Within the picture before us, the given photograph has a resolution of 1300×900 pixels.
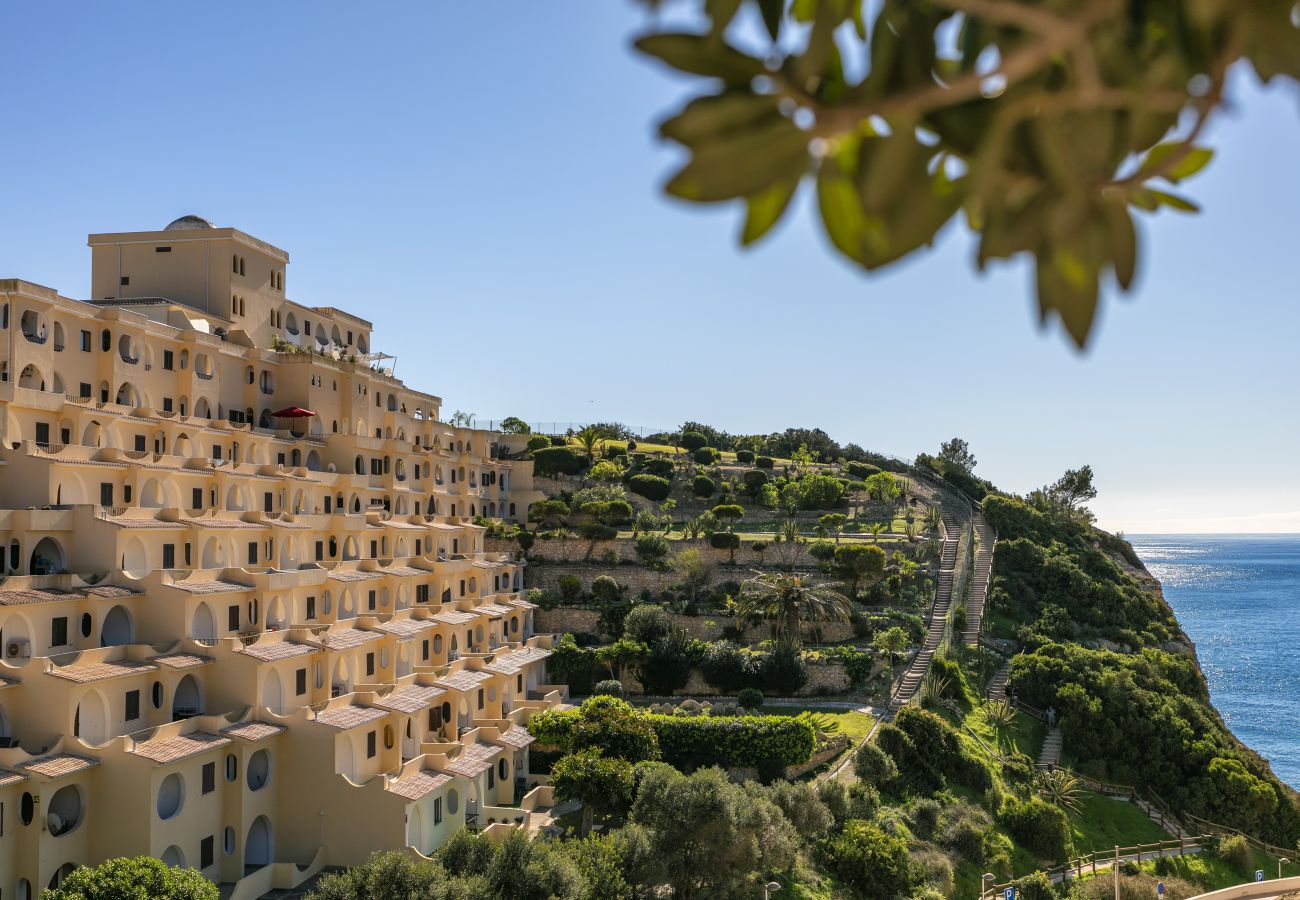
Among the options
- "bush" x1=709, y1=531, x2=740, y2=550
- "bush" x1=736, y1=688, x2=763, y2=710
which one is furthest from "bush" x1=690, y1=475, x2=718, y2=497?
"bush" x1=736, y1=688, x2=763, y2=710

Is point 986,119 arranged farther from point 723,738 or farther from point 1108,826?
point 1108,826

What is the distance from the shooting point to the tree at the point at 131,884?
19.9 meters

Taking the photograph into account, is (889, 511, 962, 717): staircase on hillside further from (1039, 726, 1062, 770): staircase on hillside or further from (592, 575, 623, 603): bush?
(592, 575, 623, 603): bush

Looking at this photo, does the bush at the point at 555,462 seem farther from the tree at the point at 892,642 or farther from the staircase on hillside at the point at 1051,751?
the staircase on hillside at the point at 1051,751

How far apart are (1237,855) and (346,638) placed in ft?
110

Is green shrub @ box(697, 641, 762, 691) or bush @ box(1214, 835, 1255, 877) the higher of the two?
green shrub @ box(697, 641, 762, 691)

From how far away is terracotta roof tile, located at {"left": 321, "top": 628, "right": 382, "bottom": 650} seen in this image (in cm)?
3094

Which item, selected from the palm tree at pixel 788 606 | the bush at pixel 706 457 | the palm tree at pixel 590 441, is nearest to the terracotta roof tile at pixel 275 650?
the palm tree at pixel 788 606

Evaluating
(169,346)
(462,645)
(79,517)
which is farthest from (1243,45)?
(462,645)

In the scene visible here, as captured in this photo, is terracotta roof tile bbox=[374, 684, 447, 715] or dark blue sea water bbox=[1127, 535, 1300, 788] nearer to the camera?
terracotta roof tile bbox=[374, 684, 447, 715]

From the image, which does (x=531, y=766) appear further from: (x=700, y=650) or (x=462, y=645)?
(x=700, y=650)

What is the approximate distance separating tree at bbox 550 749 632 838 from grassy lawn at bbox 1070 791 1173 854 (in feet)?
56.9

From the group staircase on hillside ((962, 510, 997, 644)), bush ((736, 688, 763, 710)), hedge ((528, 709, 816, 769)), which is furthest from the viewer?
staircase on hillside ((962, 510, 997, 644))

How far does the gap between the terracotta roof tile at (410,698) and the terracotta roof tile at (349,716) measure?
539 mm
